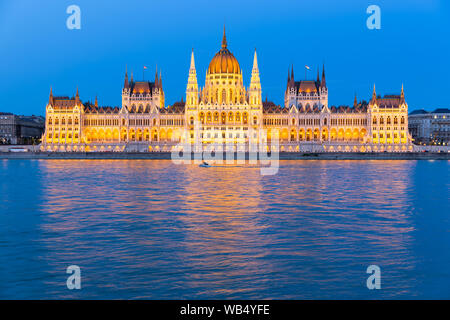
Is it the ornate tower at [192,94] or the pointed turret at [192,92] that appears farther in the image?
the pointed turret at [192,92]

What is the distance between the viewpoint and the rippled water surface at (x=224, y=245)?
12805mm

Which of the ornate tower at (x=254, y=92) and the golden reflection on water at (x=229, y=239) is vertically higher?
the ornate tower at (x=254, y=92)

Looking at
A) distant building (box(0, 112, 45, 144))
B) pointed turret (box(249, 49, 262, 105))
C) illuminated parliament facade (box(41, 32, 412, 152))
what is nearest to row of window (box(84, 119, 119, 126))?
illuminated parliament facade (box(41, 32, 412, 152))

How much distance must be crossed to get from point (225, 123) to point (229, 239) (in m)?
101

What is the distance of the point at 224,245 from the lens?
57.5 ft

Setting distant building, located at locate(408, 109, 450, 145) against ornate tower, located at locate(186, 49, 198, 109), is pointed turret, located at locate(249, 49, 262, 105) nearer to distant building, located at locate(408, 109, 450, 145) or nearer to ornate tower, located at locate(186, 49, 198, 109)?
ornate tower, located at locate(186, 49, 198, 109)

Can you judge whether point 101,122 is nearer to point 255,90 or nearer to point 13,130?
point 255,90

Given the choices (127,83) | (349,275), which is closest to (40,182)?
(349,275)

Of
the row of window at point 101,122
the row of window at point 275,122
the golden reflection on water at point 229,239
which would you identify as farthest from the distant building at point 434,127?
the golden reflection on water at point 229,239

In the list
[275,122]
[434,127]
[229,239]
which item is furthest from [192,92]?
[229,239]

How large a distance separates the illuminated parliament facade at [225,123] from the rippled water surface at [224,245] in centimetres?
8405

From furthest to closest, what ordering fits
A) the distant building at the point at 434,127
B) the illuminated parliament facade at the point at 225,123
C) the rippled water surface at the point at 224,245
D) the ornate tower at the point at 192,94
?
the distant building at the point at 434,127
the ornate tower at the point at 192,94
the illuminated parliament facade at the point at 225,123
the rippled water surface at the point at 224,245

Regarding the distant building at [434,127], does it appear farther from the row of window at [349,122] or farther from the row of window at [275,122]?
the row of window at [275,122]

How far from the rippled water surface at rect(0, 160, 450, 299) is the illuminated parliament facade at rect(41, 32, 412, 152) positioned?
84.0 meters
